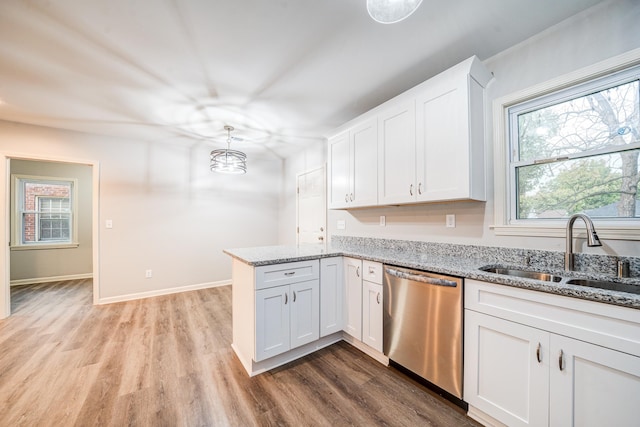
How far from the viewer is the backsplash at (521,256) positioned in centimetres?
139

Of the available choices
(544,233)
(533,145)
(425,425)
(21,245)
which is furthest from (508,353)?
(21,245)

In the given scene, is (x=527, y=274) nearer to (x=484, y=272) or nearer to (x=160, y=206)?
(x=484, y=272)

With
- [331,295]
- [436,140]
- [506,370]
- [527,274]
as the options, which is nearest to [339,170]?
[436,140]

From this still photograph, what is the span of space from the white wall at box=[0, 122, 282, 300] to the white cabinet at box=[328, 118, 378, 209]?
7.76 ft

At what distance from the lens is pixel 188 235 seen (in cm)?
418

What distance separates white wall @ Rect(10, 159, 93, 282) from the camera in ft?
14.7

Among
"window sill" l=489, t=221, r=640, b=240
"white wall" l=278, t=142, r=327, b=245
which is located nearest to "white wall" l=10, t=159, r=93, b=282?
"white wall" l=278, t=142, r=327, b=245

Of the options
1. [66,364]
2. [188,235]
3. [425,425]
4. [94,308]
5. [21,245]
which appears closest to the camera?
[425,425]

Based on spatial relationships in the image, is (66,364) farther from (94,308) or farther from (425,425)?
(425,425)

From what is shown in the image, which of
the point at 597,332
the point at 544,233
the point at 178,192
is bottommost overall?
the point at 597,332

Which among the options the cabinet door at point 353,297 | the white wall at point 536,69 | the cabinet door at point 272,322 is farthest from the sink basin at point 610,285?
the cabinet door at point 272,322

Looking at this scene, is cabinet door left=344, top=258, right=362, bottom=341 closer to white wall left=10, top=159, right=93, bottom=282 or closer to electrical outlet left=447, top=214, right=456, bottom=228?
electrical outlet left=447, top=214, right=456, bottom=228

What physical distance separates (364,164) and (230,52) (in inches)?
58.7

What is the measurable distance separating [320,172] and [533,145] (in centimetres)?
259
